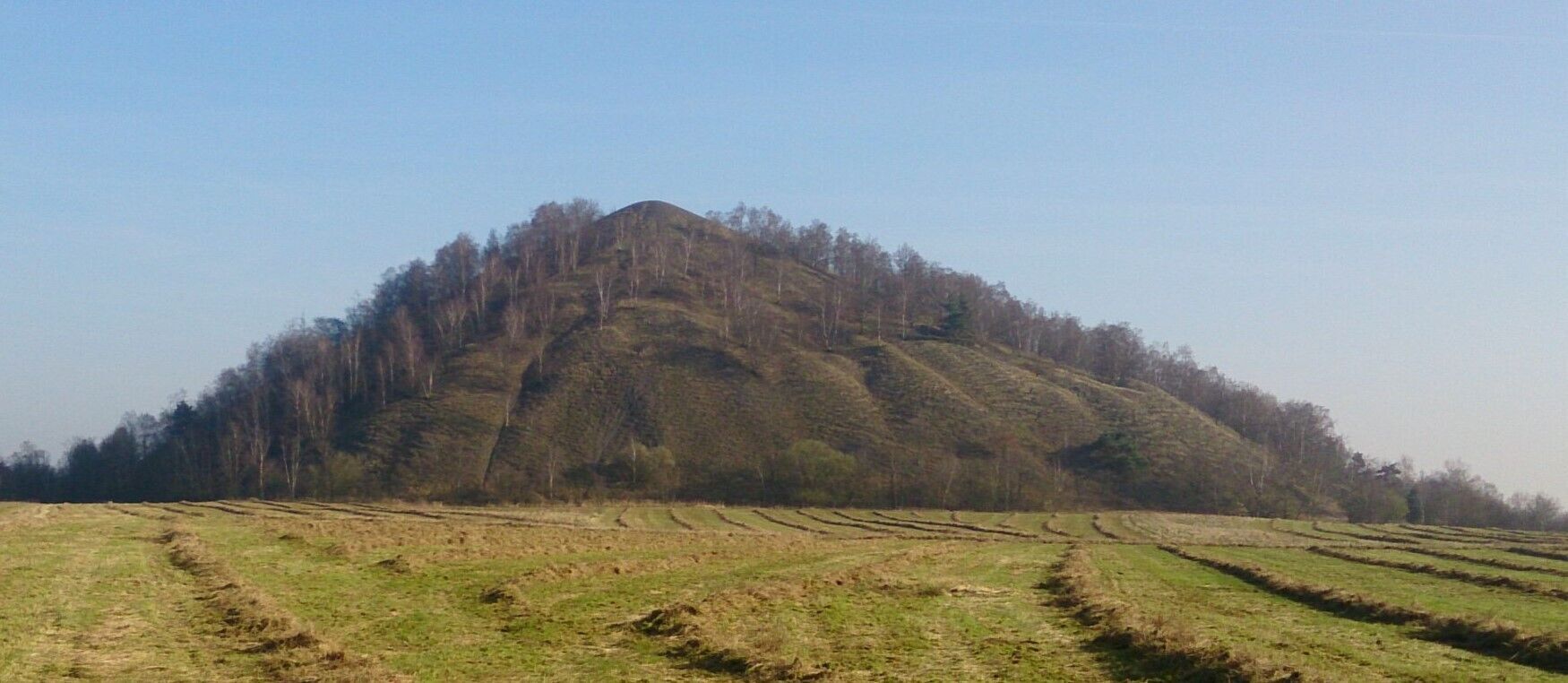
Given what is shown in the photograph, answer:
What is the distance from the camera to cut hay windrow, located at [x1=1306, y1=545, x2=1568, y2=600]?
29.7m

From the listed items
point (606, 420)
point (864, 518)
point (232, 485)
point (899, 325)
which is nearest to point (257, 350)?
point (232, 485)

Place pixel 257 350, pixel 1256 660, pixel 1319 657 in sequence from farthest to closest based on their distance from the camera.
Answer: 1. pixel 257 350
2. pixel 1319 657
3. pixel 1256 660

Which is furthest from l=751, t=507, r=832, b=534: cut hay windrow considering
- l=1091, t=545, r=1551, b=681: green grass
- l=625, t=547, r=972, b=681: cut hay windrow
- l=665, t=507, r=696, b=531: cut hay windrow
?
l=1091, t=545, r=1551, b=681: green grass

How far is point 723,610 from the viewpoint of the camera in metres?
22.5

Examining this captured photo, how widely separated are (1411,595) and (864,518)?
59.1m

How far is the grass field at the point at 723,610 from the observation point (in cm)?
1717

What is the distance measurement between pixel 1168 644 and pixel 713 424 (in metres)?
124

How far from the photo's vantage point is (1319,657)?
17734mm

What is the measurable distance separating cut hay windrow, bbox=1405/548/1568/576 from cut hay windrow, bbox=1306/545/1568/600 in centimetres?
262

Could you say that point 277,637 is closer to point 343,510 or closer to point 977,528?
point 977,528

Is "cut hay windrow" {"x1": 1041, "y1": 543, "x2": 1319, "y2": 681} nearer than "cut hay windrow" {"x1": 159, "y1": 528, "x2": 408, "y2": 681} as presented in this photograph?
Yes

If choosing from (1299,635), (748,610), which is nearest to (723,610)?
(748,610)

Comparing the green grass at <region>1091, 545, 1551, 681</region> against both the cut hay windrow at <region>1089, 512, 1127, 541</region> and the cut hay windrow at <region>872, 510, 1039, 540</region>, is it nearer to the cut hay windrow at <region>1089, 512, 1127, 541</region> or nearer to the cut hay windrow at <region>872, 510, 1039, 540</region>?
the cut hay windrow at <region>872, 510, 1039, 540</region>

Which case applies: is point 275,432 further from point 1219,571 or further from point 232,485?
point 1219,571
